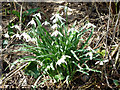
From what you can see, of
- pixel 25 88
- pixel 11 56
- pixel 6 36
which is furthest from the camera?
pixel 6 36

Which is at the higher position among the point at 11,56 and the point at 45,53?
the point at 45,53

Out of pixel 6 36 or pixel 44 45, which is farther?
pixel 6 36

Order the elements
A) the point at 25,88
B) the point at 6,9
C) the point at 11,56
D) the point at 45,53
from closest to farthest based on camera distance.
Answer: the point at 45,53 < the point at 25,88 < the point at 11,56 < the point at 6,9

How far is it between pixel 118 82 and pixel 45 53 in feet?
3.78

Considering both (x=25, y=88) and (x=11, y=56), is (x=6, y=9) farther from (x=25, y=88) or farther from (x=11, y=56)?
(x=25, y=88)

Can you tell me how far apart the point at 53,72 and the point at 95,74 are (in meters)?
0.64

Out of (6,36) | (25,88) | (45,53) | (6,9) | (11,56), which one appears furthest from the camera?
(6,9)

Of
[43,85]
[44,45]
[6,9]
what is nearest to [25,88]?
[43,85]

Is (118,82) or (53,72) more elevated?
(53,72)

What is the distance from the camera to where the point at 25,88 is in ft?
9.10

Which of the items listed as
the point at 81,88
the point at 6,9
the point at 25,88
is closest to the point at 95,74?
the point at 81,88

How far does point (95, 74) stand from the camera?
9.13 feet

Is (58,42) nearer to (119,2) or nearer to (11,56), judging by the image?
(11,56)

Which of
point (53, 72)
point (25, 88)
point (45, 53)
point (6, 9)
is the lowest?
point (25, 88)
